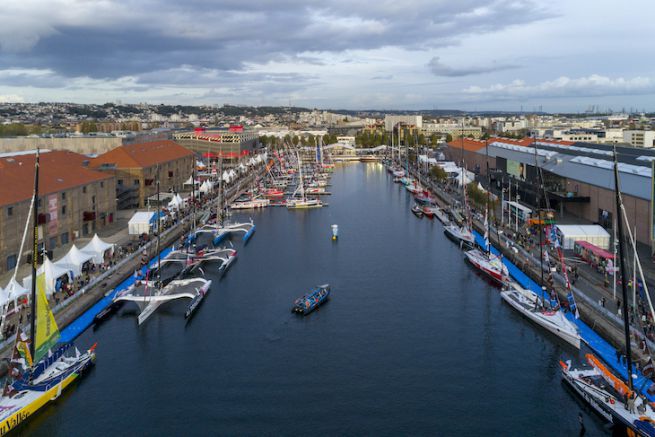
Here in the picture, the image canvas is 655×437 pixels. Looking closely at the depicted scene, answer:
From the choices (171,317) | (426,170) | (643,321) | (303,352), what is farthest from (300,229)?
(426,170)

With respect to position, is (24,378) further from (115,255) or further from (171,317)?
(115,255)

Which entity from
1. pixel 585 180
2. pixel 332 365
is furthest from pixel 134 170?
pixel 585 180

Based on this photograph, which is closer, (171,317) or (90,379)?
(90,379)

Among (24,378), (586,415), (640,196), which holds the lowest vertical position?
(586,415)

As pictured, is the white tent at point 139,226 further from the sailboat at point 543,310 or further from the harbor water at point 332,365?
the sailboat at point 543,310

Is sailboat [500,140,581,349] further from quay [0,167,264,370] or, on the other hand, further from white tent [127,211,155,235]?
white tent [127,211,155,235]

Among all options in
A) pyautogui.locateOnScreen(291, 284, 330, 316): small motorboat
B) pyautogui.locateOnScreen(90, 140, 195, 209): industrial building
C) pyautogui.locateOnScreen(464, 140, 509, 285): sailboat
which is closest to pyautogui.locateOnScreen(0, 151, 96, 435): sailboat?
pyautogui.locateOnScreen(291, 284, 330, 316): small motorboat
